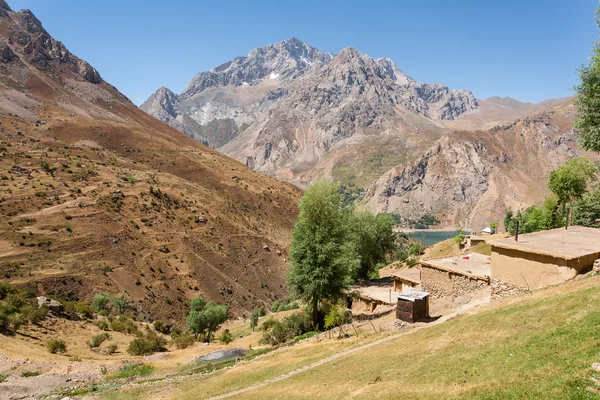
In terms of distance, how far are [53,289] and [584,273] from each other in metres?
53.0

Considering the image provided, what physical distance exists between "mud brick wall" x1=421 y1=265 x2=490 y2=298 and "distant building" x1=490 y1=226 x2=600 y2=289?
3.59m

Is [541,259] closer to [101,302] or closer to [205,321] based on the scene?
[205,321]

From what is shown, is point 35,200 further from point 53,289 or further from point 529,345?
point 529,345

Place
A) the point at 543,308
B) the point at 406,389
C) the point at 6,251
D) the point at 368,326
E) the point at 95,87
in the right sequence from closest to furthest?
the point at 406,389, the point at 543,308, the point at 368,326, the point at 6,251, the point at 95,87

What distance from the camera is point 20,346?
85.5ft

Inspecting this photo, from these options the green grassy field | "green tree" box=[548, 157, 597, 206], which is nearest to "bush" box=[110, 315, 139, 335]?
the green grassy field

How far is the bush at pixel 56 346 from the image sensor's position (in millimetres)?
27281

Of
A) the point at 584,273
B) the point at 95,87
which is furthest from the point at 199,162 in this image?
the point at 584,273

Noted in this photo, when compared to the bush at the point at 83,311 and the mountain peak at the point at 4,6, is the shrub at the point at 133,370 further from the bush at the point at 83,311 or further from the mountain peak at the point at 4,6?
the mountain peak at the point at 4,6

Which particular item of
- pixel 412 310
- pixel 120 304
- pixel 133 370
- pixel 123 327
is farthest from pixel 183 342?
pixel 412 310

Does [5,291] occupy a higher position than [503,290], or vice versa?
Answer: [503,290]

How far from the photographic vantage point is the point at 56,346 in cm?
2750

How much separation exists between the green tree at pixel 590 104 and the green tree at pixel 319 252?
56.3ft

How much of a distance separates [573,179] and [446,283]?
27989 mm
